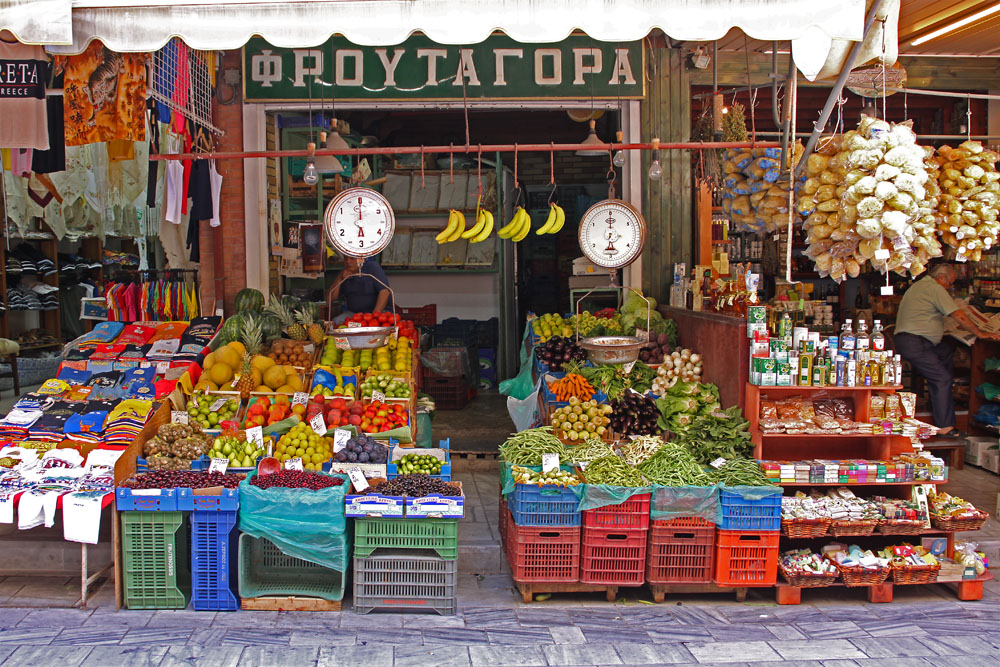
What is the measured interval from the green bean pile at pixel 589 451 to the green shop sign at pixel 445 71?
365cm

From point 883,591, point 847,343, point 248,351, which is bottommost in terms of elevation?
point 883,591

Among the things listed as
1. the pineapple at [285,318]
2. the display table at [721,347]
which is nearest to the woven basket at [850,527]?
the display table at [721,347]

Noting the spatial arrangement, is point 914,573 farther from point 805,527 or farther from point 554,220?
point 554,220

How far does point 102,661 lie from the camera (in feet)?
13.4

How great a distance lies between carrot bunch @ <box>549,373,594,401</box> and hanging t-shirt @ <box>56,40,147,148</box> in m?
3.59

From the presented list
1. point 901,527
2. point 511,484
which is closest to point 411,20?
point 511,484

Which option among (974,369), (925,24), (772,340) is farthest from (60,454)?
(974,369)

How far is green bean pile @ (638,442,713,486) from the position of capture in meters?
4.91

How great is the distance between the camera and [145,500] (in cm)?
463

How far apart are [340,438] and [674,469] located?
2.25m

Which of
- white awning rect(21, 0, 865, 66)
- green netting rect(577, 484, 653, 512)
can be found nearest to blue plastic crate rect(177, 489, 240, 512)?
green netting rect(577, 484, 653, 512)

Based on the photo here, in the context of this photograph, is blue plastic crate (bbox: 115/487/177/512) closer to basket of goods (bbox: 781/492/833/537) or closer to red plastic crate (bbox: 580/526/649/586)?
red plastic crate (bbox: 580/526/649/586)

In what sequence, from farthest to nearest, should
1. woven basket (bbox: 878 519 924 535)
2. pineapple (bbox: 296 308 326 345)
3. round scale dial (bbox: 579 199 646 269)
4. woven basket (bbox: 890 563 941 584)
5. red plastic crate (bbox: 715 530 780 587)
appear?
pineapple (bbox: 296 308 326 345) < round scale dial (bbox: 579 199 646 269) < woven basket (bbox: 878 519 924 535) < woven basket (bbox: 890 563 941 584) < red plastic crate (bbox: 715 530 780 587)

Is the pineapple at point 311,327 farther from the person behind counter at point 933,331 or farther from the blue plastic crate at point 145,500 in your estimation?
the person behind counter at point 933,331
